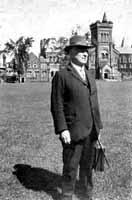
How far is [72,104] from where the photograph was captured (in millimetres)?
4395

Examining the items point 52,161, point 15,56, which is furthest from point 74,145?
point 15,56

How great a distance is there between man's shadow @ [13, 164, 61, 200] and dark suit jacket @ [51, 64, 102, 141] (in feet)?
4.14

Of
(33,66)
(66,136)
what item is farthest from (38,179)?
(33,66)

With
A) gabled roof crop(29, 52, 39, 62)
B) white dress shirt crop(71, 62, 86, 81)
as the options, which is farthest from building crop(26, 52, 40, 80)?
white dress shirt crop(71, 62, 86, 81)

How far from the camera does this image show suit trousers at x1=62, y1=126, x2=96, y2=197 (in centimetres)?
452

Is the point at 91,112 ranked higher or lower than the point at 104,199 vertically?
higher

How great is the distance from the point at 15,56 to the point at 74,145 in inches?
2871

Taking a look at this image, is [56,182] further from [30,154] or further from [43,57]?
[43,57]

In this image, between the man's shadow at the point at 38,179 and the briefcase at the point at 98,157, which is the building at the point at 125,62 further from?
the briefcase at the point at 98,157

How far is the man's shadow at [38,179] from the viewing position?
17.6 feet

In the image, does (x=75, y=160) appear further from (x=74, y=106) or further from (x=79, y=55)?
(x=79, y=55)

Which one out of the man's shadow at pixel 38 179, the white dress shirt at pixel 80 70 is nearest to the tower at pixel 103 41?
the man's shadow at pixel 38 179

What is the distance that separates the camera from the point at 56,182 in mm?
5699

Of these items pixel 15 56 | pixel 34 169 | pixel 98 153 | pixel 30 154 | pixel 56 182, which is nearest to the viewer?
pixel 98 153
